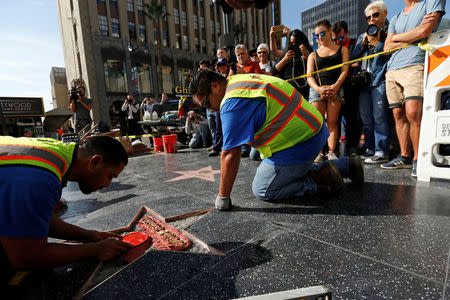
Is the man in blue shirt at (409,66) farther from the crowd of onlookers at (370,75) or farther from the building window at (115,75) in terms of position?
the building window at (115,75)

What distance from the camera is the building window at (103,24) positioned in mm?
23075

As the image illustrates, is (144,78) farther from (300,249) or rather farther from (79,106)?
(300,249)

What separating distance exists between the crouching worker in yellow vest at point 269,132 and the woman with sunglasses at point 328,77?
1424 mm

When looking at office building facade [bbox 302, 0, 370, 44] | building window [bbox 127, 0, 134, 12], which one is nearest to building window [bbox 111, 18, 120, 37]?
building window [bbox 127, 0, 134, 12]

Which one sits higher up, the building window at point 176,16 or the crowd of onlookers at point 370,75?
the building window at point 176,16

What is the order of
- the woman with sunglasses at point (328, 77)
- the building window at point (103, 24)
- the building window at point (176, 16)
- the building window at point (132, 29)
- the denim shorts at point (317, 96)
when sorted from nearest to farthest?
1. the woman with sunglasses at point (328, 77)
2. the denim shorts at point (317, 96)
3. the building window at point (103, 24)
4. the building window at point (132, 29)
5. the building window at point (176, 16)

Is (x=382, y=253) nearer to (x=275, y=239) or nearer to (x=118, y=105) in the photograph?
(x=275, y=239)

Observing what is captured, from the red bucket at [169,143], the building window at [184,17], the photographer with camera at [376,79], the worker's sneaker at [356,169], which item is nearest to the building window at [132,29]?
the building window at [184,17]

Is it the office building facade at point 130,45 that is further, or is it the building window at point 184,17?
the building window at point 184,17

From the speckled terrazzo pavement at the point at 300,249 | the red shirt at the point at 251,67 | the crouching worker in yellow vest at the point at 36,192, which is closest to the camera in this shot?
the crouching worker in yellow vest at the point at 36,192

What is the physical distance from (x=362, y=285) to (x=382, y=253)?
34 centimetres

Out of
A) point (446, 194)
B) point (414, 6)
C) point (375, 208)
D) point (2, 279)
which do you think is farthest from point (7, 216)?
point (414, 6)

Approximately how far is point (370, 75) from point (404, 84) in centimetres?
82

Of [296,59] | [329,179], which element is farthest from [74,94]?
[329,179]
